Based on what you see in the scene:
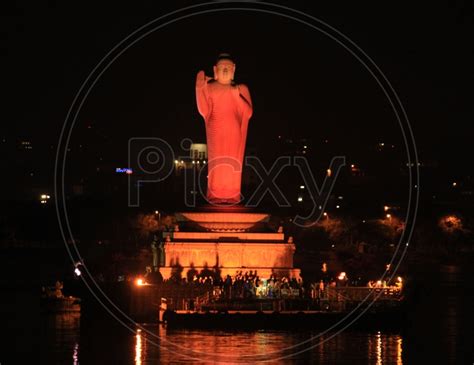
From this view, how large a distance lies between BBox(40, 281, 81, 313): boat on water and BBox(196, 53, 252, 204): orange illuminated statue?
229 inches

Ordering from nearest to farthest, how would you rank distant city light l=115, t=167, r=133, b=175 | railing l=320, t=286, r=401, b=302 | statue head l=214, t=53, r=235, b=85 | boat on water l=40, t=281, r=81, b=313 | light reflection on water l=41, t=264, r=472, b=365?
1. light reflection on water l=41, t=264, r=472, b=365
2. railing l=320, t=286, r=401, b=302
3. boat on water l=40, t=281, r=81, b=313
4. statue head l=214, t=53, r=235, b=85
5. distant city light l=115, t=167, r=133, b=175

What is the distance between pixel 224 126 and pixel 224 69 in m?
1.83

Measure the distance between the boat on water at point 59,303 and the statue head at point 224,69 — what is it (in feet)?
26.2

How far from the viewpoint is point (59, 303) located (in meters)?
34.6

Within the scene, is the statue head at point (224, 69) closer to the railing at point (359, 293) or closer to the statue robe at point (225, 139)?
the statue robe at point (225, 139)

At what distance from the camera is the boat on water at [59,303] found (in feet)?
113

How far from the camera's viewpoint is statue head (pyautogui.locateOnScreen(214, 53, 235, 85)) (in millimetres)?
37406

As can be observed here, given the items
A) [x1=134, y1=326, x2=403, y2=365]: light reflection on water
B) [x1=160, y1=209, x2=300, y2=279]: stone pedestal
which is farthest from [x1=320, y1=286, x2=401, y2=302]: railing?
[x1=160, y1=209, x2=300, y2=279]: stone pedestal

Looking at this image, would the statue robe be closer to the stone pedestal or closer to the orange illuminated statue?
the orange illuminated statue

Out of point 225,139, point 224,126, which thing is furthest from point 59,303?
point 224,126

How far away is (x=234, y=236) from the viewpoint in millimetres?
35938

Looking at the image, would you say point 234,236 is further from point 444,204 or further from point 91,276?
point 444,204

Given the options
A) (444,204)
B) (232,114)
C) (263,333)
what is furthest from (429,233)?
(263,333)

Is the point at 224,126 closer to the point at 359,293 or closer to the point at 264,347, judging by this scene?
the point at 359,293
